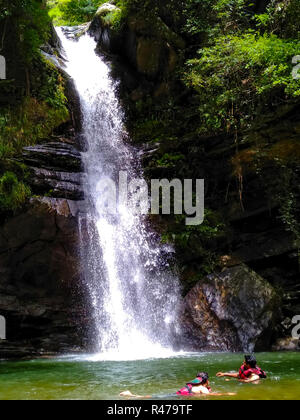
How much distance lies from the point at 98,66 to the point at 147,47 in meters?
2.27

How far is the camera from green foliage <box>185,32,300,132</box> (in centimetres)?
1191

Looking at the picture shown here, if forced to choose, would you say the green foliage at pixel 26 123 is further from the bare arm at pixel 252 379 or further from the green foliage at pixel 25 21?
the bare arm at pixel 252 379

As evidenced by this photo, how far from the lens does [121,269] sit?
1180 cm

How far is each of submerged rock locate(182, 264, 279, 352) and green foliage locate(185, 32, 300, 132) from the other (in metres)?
4.99

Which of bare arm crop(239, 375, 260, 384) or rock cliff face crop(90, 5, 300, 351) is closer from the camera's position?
bare arm crop(239, 375, 260, 384)

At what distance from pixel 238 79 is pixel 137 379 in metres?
10.4

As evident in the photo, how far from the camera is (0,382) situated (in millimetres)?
6227

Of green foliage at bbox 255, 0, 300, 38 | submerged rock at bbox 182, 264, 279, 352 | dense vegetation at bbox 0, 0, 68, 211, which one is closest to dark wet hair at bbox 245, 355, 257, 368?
A: submerged rock at bbox 182, 264, 279, 352

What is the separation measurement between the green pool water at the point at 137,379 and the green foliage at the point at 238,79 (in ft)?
→ 24.9

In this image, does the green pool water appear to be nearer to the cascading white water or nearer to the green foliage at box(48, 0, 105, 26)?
the cascading white water

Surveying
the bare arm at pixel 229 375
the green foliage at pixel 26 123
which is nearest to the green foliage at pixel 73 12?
the green foliage at pixel 26 123

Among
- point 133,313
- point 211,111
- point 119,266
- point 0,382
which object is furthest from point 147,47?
point 0,382

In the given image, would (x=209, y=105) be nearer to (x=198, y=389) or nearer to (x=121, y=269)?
(x=121, y=269)

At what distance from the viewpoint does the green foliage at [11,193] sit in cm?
1054
